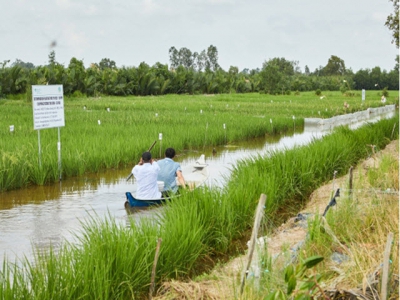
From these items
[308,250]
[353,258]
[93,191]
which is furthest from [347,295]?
[93,191]

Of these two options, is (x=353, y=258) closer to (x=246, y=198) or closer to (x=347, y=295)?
(x=347, y=295)

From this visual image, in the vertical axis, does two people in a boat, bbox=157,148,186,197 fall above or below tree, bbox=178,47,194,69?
below

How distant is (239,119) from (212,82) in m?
31.7

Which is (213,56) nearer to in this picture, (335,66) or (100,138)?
(335,66)

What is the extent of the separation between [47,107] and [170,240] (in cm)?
598

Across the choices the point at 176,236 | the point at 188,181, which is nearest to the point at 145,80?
the point at 188,181

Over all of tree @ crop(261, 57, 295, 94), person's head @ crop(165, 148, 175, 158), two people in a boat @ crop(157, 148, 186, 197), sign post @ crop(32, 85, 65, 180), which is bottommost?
two people in a boat @ crop(157, 148, 186, 197)

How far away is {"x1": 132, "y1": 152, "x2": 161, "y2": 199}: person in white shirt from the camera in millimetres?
7863

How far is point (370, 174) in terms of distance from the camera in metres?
7.96

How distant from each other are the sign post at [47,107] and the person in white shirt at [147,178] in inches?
108

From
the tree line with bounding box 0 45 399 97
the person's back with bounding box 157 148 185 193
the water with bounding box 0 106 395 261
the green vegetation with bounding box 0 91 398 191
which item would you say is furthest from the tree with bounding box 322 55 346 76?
the person's back with bounding box 157 148 185 193

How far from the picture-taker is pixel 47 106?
10414 mm

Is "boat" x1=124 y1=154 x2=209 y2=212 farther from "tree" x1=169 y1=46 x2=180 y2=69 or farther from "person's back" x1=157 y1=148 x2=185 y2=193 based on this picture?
"tree" x1=169 y1=46 x2=180 y2=69

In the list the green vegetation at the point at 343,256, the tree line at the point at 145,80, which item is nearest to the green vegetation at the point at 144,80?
the tree line at the point at 145,80
